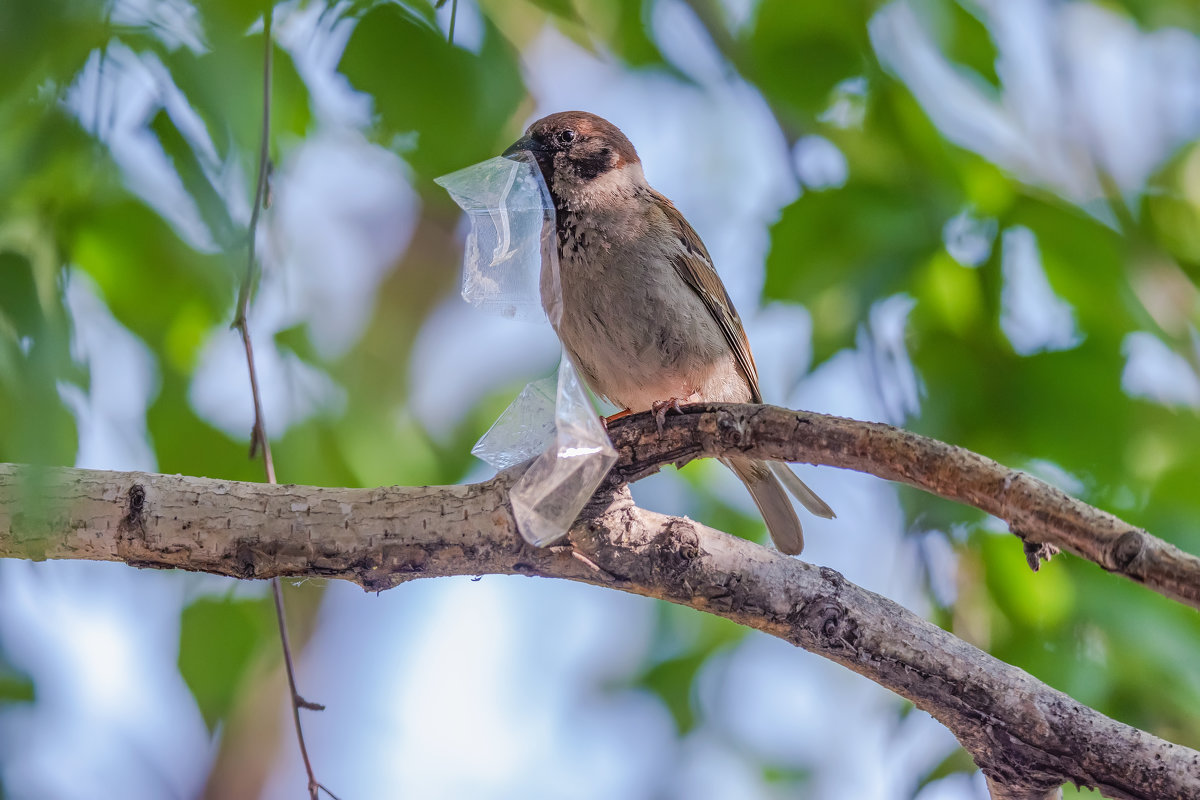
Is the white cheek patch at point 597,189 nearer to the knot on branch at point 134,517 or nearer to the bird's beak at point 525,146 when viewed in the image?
the bird's beak at point 525,146

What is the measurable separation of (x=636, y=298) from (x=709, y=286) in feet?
1.35

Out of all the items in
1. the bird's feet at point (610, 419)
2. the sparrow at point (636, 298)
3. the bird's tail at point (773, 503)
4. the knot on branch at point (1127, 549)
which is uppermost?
the sparrow at point (636, 298)

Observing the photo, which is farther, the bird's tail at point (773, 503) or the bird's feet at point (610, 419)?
the bird's tail at point (773, 503)

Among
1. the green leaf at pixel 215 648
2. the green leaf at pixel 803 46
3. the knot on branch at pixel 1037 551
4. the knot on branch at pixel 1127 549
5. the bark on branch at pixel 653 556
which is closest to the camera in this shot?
the knot on branch at pixel 1127 549

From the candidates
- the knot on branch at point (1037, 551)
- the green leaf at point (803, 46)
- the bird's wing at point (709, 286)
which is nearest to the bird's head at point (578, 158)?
the bird's wing at point (709, 286)

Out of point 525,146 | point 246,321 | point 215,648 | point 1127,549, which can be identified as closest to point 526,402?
point 246,321

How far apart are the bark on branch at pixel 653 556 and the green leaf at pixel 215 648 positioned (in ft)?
2.79

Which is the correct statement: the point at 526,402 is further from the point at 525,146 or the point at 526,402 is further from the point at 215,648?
the point at 525,146

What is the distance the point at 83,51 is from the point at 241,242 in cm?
34

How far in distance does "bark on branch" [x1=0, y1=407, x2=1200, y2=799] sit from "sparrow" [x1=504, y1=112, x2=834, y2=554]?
0.93m

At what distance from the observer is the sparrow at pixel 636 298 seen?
10.3ft

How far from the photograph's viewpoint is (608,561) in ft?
6.76

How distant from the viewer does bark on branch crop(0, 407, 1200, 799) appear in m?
1.93

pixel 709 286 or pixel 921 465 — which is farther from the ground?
pixel 709 286
